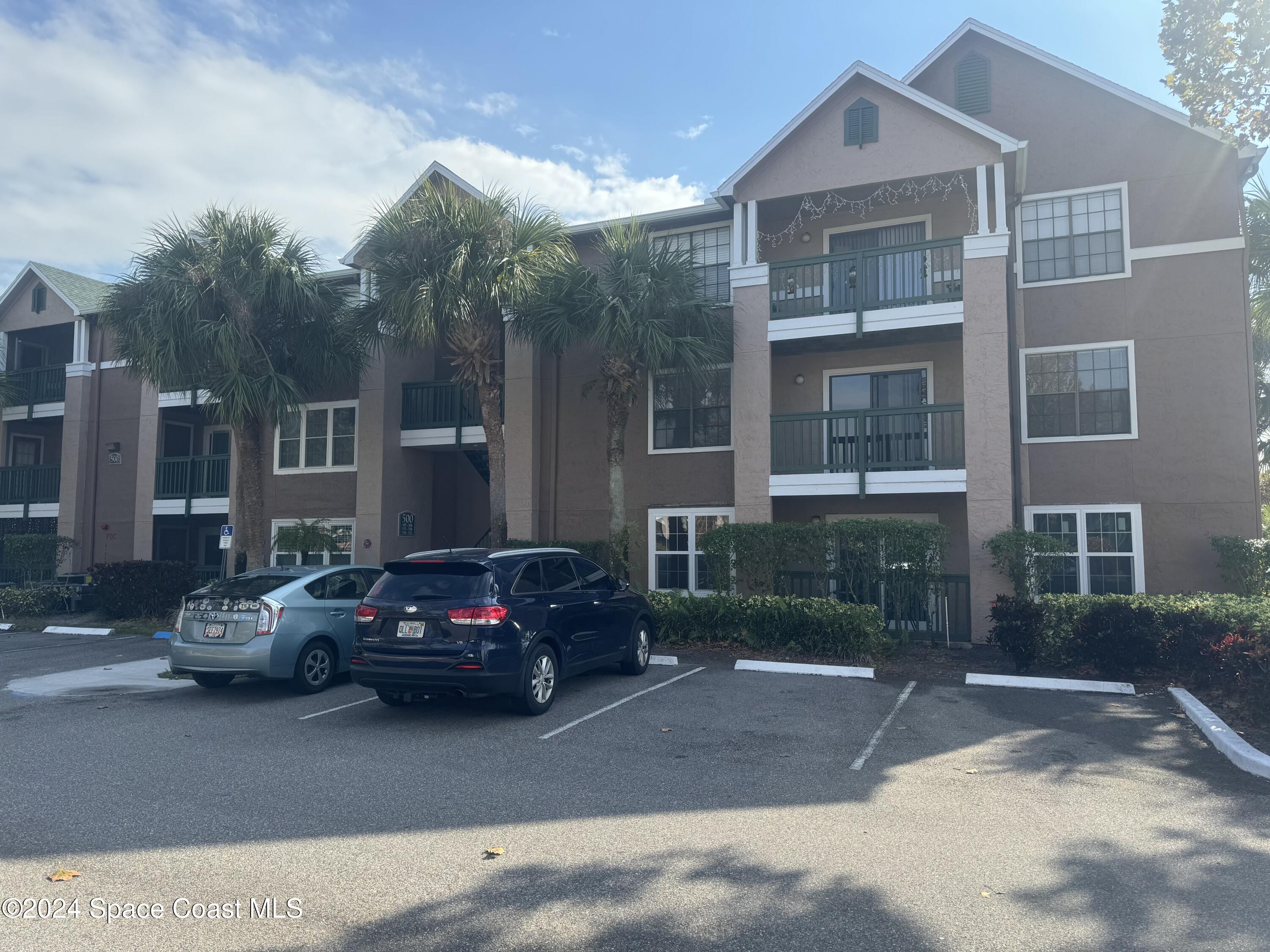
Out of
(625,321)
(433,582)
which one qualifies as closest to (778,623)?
(625,321)

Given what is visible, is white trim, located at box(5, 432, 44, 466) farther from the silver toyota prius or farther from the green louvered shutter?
the green louvered shutter

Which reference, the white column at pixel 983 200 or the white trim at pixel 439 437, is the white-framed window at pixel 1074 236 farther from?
the white trim at pixel 439 437

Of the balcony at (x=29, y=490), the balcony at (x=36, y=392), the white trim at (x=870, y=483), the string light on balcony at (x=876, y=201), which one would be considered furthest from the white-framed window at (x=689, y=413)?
the balcony at (x=36, y=392)

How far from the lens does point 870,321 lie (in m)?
15.0

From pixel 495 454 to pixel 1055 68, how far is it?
1225cm

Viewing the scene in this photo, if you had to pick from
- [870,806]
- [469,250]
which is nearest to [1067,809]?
[870,806]

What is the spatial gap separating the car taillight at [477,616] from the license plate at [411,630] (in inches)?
12.3

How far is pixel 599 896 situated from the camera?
466cm

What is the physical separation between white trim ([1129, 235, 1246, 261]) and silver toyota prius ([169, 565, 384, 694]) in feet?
45.6

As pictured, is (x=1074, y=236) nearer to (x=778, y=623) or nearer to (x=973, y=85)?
(x=973, y=85)

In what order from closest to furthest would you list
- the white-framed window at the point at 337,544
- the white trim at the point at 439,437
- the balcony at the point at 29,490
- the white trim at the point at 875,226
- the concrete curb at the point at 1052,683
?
the concrete curb at the point at 1052,683
the white trim at the point at 875,226
the white trim at the point at 439,437
the white-framed window at the point at 337,544
the balcony at the point at 29,490

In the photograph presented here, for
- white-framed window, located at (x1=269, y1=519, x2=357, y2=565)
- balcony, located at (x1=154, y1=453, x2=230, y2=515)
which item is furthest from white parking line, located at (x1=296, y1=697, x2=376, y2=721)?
balcony, located at (x1=154, y1=453, x2=230, y2=515)

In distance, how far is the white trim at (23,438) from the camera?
2505cm

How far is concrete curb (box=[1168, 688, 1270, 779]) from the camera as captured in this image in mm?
6930
